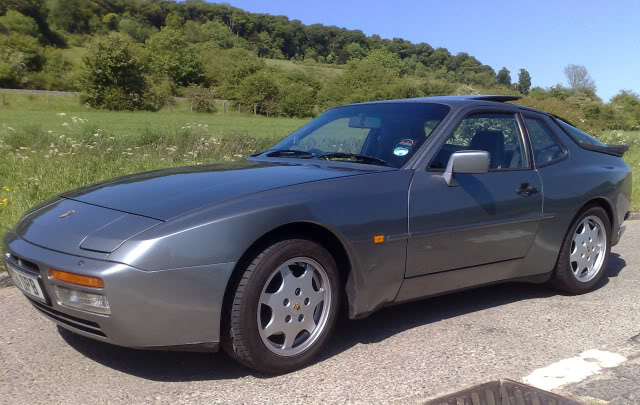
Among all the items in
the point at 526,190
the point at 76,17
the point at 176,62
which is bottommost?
the point at 526,190

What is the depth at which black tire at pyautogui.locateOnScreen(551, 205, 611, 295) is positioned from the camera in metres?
4.87

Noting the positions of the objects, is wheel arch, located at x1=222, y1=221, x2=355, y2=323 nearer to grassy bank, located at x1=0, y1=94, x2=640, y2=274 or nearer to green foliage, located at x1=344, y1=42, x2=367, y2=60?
grassy bank, located at x1=0, y1=94, x2=640, y2=274

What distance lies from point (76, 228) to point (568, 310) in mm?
3514

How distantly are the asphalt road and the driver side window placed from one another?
43.7 inches

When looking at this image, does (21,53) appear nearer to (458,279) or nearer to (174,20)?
(174,20)

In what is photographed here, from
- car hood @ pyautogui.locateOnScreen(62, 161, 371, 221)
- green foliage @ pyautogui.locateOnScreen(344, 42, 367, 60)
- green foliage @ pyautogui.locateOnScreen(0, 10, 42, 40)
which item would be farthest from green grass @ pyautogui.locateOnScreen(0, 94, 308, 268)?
green foliage @ pyautogui.locateOnScreen(344, 42, 367, 60)

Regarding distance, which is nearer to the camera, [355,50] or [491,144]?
A: [491,144]

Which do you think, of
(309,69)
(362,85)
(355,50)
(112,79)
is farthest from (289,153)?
(355,50)

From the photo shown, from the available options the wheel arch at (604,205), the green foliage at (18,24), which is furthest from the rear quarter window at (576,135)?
the green foliage at (18,24)

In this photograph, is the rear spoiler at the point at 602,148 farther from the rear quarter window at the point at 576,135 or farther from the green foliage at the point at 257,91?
the green foliage at the point at 257,91

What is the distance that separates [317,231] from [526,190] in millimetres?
1781

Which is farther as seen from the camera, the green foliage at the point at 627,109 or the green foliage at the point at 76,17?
the green foliage at the point at 76,17

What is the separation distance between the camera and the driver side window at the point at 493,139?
439 centimetres

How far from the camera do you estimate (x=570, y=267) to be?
4.93 meters
